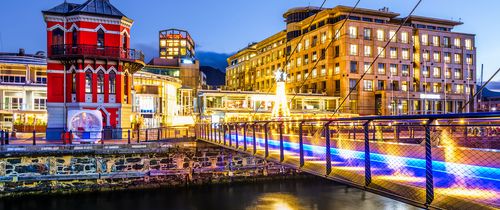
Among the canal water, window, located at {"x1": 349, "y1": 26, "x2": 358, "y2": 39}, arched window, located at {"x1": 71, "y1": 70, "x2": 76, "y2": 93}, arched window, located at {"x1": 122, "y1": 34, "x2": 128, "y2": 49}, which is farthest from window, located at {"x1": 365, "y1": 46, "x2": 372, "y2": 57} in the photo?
arched window, located at {"x1": 71, "y1": 70, "x2": 76, "y2": 93}

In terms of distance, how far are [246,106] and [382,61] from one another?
2300cm

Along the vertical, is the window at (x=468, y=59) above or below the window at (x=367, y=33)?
below

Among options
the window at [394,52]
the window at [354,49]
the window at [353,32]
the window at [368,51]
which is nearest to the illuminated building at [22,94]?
the window at [354,49]

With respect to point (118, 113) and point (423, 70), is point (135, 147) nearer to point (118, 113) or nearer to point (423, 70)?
point (118, 113)

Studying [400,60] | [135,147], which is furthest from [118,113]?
[400,60]

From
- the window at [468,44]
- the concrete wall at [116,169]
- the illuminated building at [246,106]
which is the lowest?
the concrete wall at [116,169]

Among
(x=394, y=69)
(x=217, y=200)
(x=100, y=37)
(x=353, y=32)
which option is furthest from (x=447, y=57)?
(x=100, y=37)

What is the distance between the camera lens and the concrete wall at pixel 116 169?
82.6 ft

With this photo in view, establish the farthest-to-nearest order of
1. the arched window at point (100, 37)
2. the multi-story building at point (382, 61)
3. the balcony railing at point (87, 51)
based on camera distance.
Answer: the multi-story building at point (382, 61)
the arched window at point (100, 37)
the balcony railing at point (87, 51)

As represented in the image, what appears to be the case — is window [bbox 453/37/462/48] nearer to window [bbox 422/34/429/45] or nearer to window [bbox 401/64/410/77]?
window [bbox 422/34/429/45]

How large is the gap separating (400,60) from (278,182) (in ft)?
132

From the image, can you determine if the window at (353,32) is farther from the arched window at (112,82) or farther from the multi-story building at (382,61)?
the arched window at (112,82)

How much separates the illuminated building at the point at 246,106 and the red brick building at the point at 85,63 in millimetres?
18427

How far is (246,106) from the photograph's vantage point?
179ft
